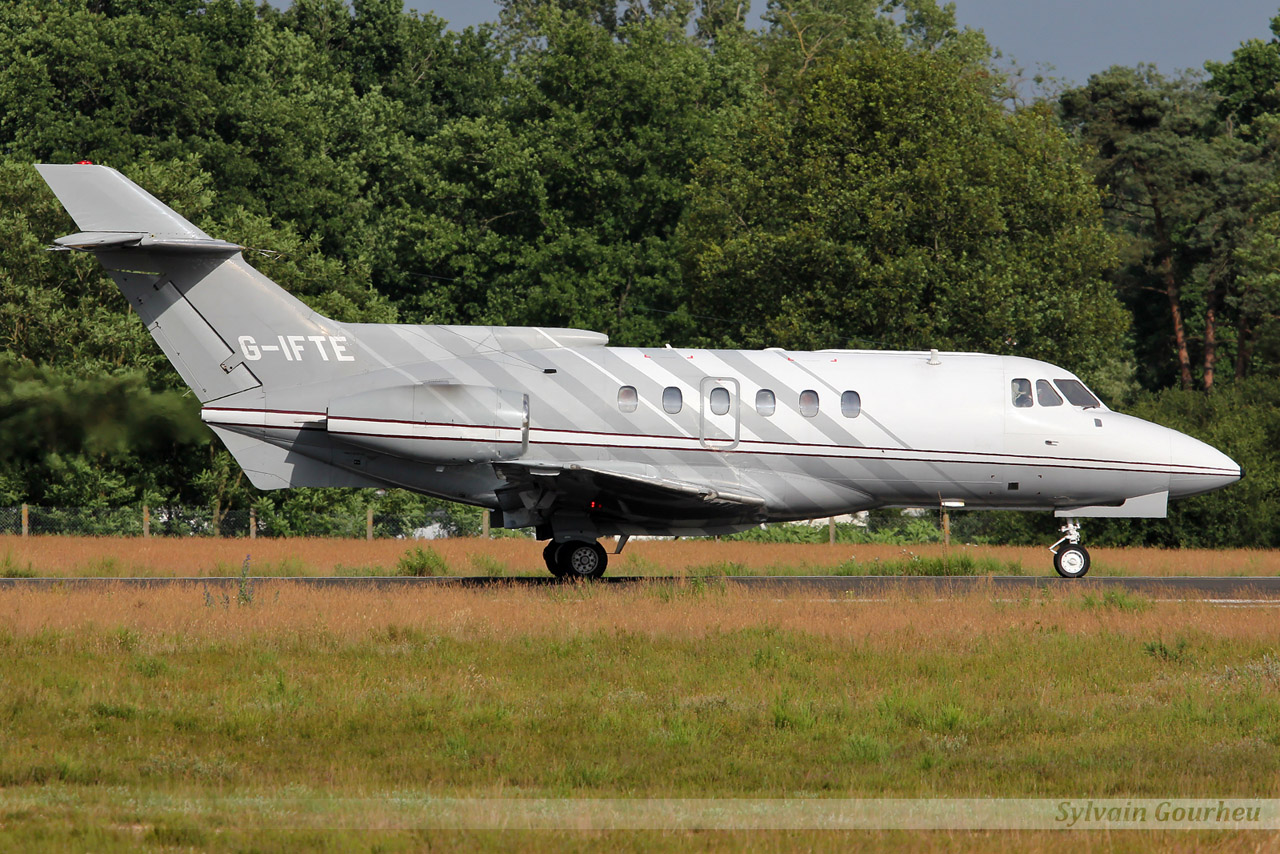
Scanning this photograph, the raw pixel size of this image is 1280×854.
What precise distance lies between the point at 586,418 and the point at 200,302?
237 inches

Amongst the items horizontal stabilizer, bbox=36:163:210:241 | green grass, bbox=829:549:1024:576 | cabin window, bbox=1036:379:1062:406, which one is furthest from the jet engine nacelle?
green grass, bbox=829:549:1024:576

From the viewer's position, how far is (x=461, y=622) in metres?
15.1

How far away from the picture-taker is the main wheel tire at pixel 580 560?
21.0 metres

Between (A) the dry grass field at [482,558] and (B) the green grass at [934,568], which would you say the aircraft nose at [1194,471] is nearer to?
(B) the green grass at [934,568]

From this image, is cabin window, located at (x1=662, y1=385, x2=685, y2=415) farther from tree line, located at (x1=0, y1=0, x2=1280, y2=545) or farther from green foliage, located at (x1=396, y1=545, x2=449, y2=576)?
tree line, located at (x1=0, y1=0, x2=1280, y2=545)

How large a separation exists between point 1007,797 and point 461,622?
310 inches

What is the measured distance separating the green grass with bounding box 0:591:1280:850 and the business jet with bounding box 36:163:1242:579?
206 inches

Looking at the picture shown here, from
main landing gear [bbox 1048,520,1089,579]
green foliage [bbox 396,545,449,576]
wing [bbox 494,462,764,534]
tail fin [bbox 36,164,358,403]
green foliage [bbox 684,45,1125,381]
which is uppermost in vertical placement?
green foliage [bbox 684,45,1125,381]

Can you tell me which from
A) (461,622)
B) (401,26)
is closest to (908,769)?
(461,622)

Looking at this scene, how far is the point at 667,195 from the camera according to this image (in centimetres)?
5450

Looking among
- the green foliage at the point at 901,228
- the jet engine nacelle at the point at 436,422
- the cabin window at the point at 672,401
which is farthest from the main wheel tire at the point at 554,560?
the green foliage at the point at 901,228

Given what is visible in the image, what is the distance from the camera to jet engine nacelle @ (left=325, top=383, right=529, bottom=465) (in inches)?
761

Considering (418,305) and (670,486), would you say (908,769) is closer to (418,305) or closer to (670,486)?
(670,486)

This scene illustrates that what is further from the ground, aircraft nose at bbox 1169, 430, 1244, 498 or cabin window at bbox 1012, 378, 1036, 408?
cabin window at bbox 1012, 378, 1036, 408
